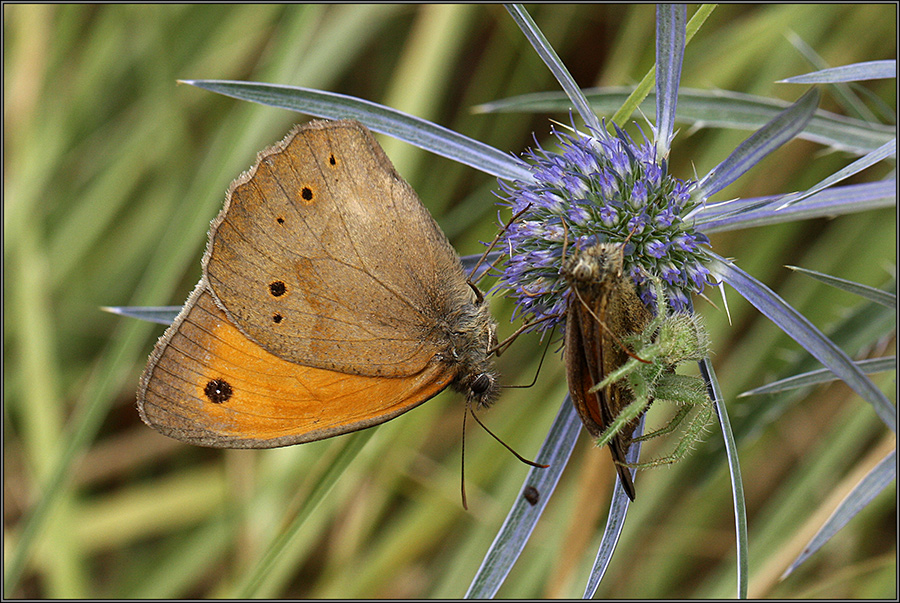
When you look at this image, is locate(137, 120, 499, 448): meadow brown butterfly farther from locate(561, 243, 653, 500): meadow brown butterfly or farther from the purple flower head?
locate(561, 243, 653, 500): meadow brown butterfly

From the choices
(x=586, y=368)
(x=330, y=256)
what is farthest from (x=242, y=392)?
(x=586, y=368)

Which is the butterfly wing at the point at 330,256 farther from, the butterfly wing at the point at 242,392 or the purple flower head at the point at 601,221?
the purple flower head at the point at 601,221

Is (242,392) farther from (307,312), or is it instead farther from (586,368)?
(586,368)

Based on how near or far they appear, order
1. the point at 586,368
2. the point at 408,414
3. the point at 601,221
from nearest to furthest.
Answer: the point at 586,368
the point at 601,221
the point at 408,414

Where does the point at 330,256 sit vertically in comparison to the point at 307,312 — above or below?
above

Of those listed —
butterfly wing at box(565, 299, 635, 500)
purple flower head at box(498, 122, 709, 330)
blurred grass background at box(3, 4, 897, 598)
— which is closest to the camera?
butterfly wing at box(565, 299, 635, 500)

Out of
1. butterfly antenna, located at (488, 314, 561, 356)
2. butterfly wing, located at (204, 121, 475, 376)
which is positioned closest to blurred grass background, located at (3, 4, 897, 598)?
butterfly antenna, located at (488, 314, 561, 356)

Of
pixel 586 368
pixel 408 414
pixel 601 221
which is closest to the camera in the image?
pixel 586 368

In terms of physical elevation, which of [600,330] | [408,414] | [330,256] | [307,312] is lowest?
[408,414]
